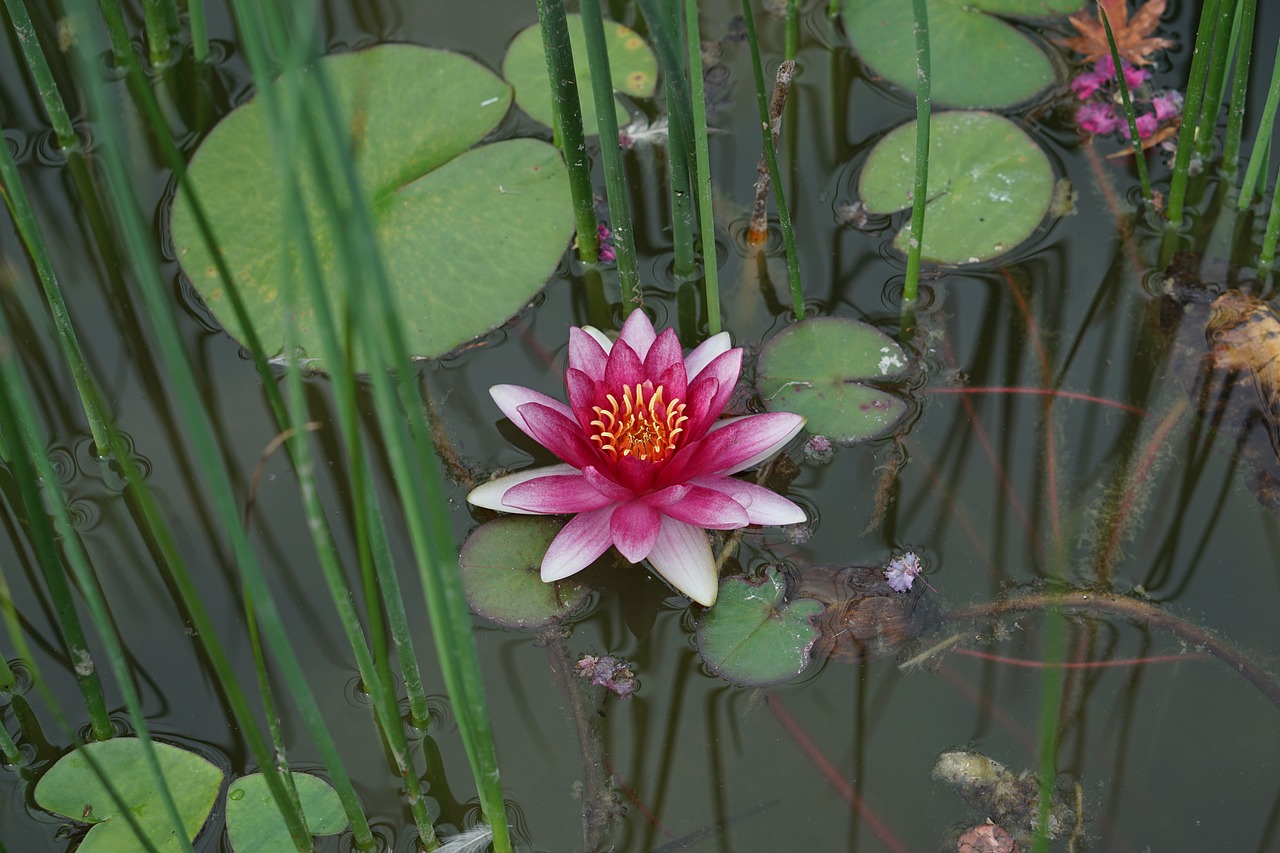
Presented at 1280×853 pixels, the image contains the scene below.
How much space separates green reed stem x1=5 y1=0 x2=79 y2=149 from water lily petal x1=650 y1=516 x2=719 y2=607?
6.46 feet

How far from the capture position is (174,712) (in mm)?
2350

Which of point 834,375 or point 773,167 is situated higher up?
point 773,167

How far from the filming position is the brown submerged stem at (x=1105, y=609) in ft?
7.84

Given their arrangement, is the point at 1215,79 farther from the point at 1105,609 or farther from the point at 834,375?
the point at 1105,609

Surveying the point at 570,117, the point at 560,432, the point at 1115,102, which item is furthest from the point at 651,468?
the point at 1115,102

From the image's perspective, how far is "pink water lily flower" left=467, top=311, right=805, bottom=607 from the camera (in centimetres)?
235

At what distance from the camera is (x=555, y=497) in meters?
2.39

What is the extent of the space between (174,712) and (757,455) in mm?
1445

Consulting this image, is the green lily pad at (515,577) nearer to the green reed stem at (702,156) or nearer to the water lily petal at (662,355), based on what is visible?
the water lily petal at (662,355)

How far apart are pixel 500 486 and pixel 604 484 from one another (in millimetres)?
310

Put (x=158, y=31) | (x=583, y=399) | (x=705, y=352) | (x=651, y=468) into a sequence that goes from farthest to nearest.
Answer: (x=158, y=31), (x=705, y=352), (x=583, y=399), (x=651, y=468)

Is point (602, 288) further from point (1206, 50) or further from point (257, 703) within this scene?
point (1206, 50)

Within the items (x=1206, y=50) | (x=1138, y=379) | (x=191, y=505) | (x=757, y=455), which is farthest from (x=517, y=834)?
(x=1206, y=50)

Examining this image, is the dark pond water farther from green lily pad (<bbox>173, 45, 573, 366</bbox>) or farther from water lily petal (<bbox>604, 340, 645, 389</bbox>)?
water lily petal (<bbox>604, 340, 645, 389</bbox>)
